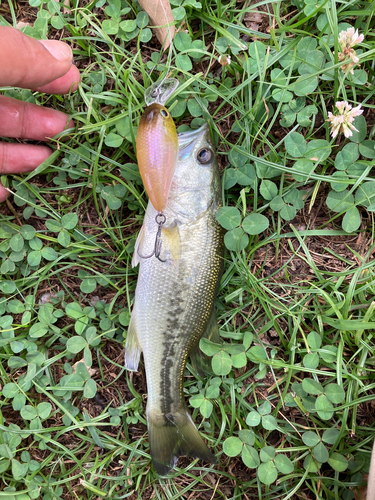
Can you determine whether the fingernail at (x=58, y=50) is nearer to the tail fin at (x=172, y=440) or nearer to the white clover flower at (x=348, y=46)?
the white clover flower at (x=348, y=46)

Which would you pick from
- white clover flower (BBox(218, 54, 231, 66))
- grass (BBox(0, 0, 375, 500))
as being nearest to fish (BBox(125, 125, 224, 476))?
grass (BBox(0, 0, 375, 500))

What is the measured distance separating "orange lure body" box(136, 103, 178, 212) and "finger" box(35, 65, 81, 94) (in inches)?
37.8

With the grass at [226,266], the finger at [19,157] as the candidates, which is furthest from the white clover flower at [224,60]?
the finger at [19,157]

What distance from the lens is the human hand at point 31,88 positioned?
2145 mm

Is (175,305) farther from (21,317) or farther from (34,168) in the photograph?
(34,168)

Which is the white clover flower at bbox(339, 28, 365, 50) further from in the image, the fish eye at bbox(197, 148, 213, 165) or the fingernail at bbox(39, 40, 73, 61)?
the fingernail at bbox(39, 40, 73, 61)

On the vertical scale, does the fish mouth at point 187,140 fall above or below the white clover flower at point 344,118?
below

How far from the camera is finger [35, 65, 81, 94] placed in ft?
8.38

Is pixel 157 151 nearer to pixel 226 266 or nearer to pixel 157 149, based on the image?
pixel 157 149

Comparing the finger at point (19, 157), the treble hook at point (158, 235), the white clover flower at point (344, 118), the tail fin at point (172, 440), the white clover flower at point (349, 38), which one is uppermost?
the white clover flower at point (349, 38)

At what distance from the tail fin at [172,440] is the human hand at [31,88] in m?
2.33

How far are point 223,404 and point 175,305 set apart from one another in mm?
1045

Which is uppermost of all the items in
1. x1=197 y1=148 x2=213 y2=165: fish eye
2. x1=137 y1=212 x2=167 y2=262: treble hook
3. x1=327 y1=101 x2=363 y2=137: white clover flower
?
x1=327 y1=101 x2=363 y2=137: white clover flower

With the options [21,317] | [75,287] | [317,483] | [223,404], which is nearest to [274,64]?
[75,287]
